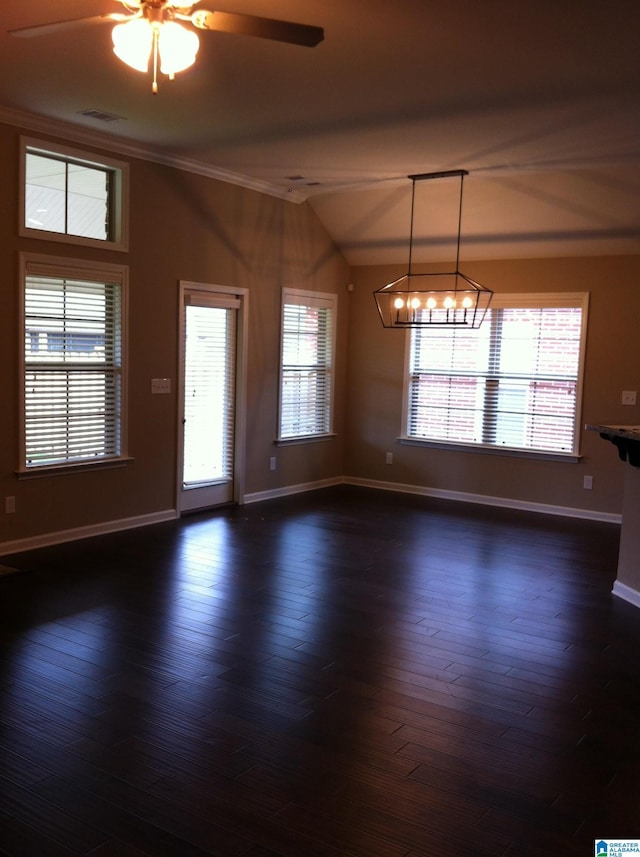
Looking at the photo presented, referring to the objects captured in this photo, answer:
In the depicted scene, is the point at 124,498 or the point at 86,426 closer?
the point at 86,426

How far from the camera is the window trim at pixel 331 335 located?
7.59 metres

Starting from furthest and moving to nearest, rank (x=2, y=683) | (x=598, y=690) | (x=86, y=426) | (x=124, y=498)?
(x=124, y=498) < (x=86, y=426) < (x=598, y=690) < (x=2, y=683)

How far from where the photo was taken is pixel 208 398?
22.3ft

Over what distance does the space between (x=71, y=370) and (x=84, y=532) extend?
1228 mm

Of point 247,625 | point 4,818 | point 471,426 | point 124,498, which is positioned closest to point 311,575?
point 247,625

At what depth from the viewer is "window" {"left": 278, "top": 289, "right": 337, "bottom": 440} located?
7.72 m

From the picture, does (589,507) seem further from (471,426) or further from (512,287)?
(512,287)

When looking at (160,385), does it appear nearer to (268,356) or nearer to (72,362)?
(72,362)

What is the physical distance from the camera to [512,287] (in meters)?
7.55

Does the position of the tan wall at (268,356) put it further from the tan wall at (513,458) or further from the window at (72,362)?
the window at (72,362)

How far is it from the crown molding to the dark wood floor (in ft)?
9.52

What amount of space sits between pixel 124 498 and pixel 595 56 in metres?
4.41

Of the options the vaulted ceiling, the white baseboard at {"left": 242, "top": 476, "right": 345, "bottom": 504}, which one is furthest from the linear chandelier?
the white baseboard at {"left": 242, "top": 476, "right": 345, "bottom": 504}

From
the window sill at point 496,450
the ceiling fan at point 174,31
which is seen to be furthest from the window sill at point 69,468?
the window sill at point 496,450
